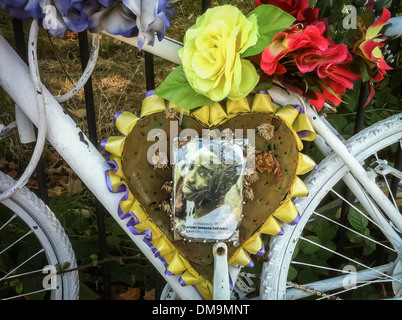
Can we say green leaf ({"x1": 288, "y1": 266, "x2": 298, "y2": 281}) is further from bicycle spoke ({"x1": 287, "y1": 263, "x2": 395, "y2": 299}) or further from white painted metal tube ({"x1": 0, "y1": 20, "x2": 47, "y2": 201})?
white painted metal tube ({"x1": 0, "y1": 20, "x2": 47, "y2": 201})

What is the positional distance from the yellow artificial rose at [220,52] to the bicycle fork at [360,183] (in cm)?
21

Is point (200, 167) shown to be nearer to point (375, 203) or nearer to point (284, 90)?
point (284, 90)

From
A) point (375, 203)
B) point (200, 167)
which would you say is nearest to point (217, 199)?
point (200, 167)

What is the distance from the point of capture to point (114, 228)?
4.66ft

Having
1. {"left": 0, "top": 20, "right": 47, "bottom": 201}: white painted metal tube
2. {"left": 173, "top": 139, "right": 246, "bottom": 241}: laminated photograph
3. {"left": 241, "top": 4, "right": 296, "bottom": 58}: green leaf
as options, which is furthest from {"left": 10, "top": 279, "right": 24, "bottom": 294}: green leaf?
{"left": 241, "top": 4, "right": 296, "bottom": 58}: green leaf

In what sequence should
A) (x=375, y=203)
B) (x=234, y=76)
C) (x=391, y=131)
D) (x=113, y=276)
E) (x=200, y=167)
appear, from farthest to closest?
(x=113, y=276), (x=375, y=203), (x=391, y=131), (x=200, y=167), (x=234, y=76)

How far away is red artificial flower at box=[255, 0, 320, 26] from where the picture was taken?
81 cm

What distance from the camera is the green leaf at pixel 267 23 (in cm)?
78

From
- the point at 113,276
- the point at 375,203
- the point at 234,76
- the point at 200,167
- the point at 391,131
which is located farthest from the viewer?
the point at 113,276

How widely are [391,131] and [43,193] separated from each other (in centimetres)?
81

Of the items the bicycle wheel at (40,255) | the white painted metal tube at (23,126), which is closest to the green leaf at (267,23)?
the white painted metal tube at (23,126)

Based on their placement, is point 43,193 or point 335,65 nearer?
point 335,65
